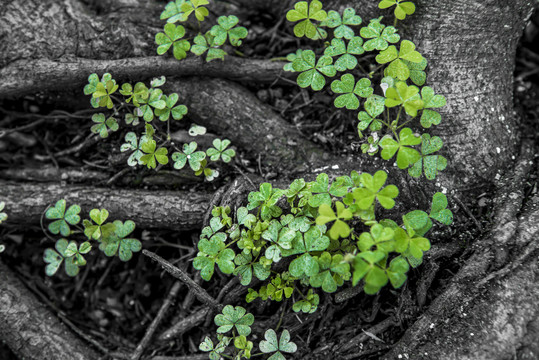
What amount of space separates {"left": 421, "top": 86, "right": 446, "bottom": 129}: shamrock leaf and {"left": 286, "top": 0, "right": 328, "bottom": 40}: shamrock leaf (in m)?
0.70

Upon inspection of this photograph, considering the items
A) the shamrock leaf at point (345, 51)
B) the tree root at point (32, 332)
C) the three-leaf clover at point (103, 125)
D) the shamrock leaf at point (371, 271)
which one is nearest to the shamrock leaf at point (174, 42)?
the three-leaf clover at point (103, 125)

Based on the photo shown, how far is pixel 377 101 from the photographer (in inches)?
77.5

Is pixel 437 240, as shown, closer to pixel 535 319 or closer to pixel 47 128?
pixel 535 319

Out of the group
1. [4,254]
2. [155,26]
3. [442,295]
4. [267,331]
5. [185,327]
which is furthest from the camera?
[4,254]

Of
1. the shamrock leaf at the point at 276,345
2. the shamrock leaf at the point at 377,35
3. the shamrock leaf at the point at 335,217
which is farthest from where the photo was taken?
the shamrock leaf at the point at 377,35

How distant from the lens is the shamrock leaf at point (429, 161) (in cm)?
188

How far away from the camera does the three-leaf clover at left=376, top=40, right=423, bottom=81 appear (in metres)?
1.93

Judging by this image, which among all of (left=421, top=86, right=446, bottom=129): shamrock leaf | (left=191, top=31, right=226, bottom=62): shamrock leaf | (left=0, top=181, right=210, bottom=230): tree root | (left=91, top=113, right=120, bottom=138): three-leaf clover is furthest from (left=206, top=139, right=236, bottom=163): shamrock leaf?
(left=421, top=86, right=446, bottom=129): shamrock leaf

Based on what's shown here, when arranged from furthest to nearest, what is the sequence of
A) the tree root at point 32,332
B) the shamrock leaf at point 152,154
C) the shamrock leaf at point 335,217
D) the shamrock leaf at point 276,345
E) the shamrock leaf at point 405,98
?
1. the tree root at point 32,332
2. the shamrock leaf at point 152,154
3. the shamrock leaf at point 276,345
4. the shamrock leaf at point 405,98
5. the shamrock leaf at point 335,217

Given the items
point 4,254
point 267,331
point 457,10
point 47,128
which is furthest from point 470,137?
point 4,254

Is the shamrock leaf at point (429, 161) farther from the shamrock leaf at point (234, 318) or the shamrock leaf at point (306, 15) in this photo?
the shamrock leaf at point (234, 318)

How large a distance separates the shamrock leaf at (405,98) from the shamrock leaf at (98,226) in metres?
1.62

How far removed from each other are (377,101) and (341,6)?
2.38 feet

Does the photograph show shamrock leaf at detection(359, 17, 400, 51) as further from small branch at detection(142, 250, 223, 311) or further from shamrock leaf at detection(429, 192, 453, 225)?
small branch at detection(142, 250, 223, 311)
